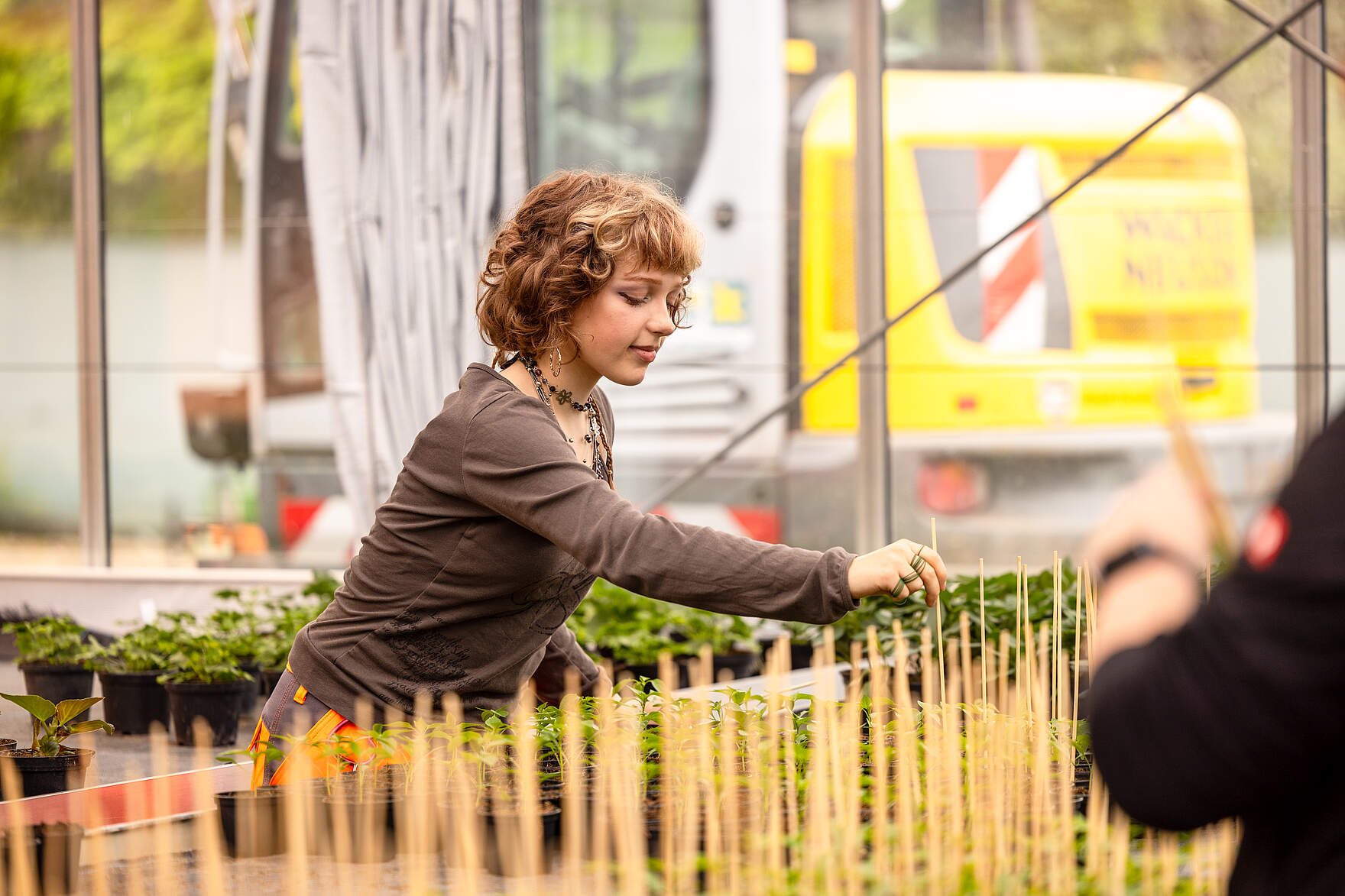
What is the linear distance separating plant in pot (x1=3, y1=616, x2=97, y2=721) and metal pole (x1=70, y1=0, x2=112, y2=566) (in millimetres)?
1617

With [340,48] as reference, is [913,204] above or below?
below

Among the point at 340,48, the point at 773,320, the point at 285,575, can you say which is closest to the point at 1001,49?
the point at 773,320

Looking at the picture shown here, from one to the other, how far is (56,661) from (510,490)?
4.84 feet

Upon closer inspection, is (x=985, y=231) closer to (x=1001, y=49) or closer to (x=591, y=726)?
(x=1001, y=49)

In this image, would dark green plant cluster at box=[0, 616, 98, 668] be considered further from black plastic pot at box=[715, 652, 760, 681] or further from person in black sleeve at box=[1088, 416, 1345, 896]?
person in black sleeve at box=[1088, 416, 1345, 896]

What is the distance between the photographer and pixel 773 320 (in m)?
3.54

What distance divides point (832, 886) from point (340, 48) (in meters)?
2.76

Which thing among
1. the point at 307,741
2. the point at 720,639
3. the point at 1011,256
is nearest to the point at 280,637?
the point at 720,639

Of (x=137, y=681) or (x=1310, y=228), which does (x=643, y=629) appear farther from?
(x=1310, y=228)

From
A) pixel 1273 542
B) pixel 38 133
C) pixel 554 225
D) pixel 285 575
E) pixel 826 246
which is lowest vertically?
pixel 285 575

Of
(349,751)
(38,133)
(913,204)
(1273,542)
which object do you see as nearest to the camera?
(1273,542)

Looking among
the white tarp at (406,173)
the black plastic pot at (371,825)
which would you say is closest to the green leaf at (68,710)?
the black plastic pot at (371,825)

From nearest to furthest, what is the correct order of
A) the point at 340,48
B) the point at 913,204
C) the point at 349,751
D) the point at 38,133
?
1. the point at 349,751
2. the point at 340,48
3. the point at 913,204
4. the point at 38,133

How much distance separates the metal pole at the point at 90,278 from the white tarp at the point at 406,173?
1020 mm
